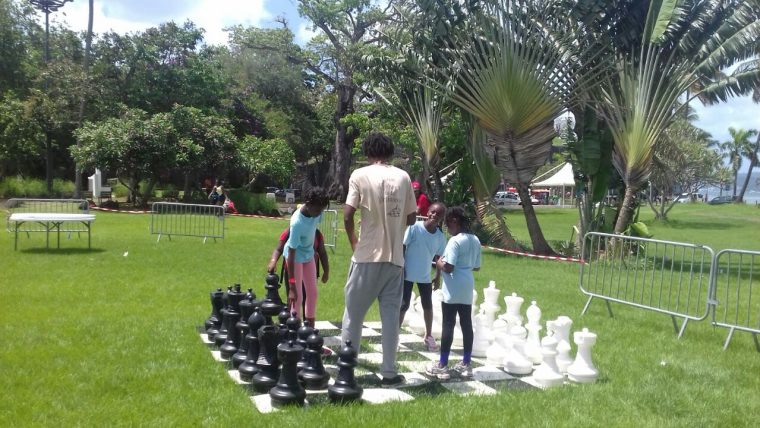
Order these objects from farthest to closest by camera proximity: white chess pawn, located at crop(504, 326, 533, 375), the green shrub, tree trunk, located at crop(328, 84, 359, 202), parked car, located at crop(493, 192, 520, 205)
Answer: parked car, located at crop(493, 192, 520, 205) < tree trunk, located at crop(328, 84, 359, 202) < the green shrub < white chess pawn, located at crop(504, 326, 533, 375)

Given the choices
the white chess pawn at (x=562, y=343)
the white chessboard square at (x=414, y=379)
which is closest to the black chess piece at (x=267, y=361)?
the white chessboard square at (x=414, y=379)

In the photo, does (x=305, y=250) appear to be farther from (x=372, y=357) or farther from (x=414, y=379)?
(x=414, y=379)

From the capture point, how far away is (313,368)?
15.4ft

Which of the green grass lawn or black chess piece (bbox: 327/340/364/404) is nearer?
the green grass lawn

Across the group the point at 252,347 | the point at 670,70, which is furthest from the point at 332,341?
Answer: the point at 670,70

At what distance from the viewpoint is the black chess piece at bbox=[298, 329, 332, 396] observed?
461cm

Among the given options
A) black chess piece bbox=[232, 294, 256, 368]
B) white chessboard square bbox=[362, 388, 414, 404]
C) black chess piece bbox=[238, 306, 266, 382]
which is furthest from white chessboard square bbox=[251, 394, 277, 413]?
white chessboard square bbox=[362, 388, 414, 404]

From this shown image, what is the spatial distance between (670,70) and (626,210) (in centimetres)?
343

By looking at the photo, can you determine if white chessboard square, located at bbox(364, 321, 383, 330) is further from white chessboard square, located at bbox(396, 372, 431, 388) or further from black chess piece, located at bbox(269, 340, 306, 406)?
black chess piece, located at bbox(269, 340, 306, 406)

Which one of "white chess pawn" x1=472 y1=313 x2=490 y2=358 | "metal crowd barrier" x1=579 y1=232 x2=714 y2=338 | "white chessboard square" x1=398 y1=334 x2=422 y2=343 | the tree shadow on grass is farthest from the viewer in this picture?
the tree shadow on grass

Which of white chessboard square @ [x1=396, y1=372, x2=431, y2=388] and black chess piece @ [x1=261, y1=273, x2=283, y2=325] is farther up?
black chess piece @ [x1=261, y1=273, x2=283, y2=325]

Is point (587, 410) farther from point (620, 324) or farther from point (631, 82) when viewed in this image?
point (631, 82)

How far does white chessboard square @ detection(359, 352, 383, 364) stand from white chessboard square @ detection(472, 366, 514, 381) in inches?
33.5

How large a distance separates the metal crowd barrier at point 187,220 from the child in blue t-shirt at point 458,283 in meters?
12.0
